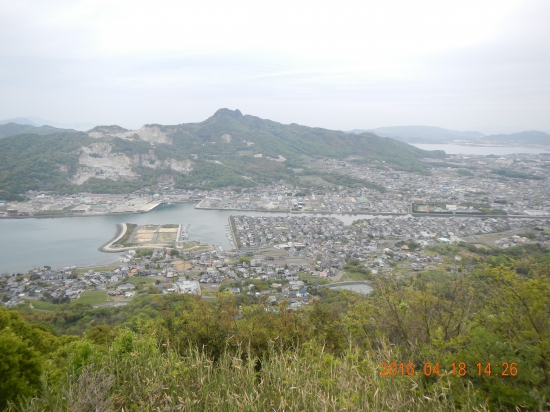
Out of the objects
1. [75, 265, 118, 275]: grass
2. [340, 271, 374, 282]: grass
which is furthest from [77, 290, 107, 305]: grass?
[340, 271, 374, 282]: grass

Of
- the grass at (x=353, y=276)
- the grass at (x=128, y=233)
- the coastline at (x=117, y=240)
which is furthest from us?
the grass at (x=128, y=233)

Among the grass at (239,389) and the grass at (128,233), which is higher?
the grass at (239,389)

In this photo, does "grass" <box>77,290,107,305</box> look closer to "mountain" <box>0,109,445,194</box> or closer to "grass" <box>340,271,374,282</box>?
"grass" <box>340,271,374,282</box>

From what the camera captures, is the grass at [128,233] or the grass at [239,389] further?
the grass at [128,233]

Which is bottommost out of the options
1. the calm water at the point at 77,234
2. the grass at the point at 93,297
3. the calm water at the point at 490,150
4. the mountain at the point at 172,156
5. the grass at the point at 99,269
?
the calm water at the point at 77,234

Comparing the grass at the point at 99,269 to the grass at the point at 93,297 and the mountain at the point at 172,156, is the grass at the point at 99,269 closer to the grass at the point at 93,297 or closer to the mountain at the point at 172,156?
the grass at the point at 93,297

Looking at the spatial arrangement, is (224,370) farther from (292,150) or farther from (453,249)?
(292,150)

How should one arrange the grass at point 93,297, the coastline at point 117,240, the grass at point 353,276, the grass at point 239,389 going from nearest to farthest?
the grass at point 239,389 → the grass at point 93,297 → the grass at point 353,276 → the coastline at point 117,240

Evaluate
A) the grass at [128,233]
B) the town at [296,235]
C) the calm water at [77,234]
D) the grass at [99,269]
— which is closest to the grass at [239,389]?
the town at [296,235]
